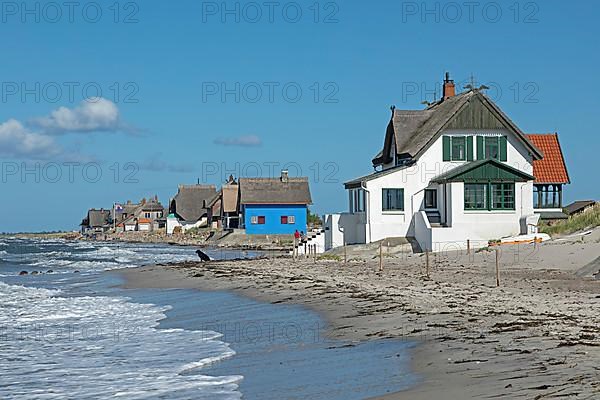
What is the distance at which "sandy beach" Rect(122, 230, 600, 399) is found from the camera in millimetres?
8188

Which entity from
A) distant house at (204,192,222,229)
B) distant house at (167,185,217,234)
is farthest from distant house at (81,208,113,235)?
distant house at (204,192,222,229)

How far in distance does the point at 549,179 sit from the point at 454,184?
7.30 m

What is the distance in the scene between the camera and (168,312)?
1884 cm

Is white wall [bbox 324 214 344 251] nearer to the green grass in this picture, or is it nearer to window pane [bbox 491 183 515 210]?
window pane [bbox 491 183 515 210]

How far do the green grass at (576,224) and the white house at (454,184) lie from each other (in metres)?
0.77

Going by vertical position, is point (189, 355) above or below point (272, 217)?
below

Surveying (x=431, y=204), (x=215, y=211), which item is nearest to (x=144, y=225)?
(x=215, y=211)

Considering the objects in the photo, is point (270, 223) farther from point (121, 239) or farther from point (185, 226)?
point (121, 239)

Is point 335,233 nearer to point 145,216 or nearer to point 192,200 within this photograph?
point 192,200

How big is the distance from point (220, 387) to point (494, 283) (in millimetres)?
10591

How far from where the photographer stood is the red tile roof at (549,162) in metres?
37.9

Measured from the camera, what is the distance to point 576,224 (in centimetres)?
3212

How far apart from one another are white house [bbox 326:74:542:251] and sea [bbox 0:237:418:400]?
14.9 metres

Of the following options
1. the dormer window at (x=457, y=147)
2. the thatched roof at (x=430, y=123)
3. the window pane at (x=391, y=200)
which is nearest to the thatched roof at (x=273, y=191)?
the thatched roof at (x=430, y=123)
